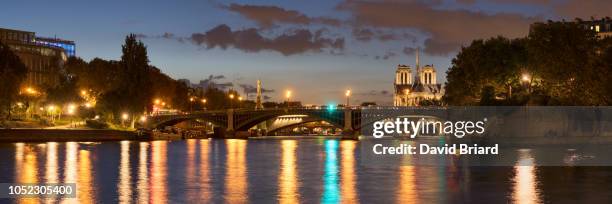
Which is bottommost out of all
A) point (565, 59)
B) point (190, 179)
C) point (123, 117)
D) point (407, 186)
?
point (407, 186)

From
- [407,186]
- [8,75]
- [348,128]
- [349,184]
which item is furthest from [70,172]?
[348,128]

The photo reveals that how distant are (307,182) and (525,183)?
1008cm

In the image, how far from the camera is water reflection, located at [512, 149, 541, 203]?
35.0 m

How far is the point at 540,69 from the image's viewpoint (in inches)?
3944

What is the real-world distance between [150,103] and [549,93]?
64477mm

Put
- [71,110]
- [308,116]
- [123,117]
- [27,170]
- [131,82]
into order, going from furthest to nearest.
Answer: [308,116], [71,110], [123,117], [131,82], [27,170]

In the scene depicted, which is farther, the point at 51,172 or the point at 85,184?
the point at 51,172

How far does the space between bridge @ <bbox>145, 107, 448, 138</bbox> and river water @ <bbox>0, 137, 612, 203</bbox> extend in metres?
77.3

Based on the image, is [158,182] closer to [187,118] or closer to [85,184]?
[85,184]

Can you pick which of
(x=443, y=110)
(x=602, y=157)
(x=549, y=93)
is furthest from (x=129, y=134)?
(x=602, y=157)

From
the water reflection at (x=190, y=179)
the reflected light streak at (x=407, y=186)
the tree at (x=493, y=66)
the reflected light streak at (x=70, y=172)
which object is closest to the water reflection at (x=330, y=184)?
the reflected light streak at (x=407, y=186)

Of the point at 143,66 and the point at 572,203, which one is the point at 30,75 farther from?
the point at 572,203

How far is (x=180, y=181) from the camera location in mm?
44031

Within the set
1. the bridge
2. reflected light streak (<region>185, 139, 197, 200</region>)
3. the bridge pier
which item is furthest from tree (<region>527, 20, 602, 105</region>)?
the bridge pier
